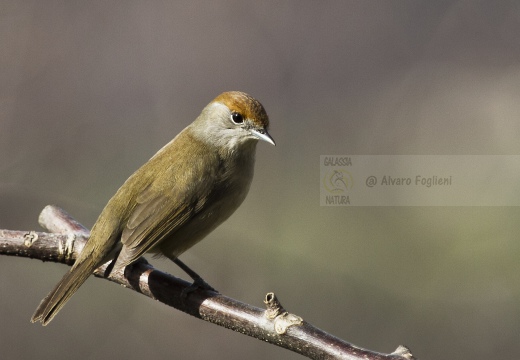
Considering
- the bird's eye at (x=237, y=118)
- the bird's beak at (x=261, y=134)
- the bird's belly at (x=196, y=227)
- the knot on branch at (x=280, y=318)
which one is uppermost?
the bird's eye at (x=237, y=118)

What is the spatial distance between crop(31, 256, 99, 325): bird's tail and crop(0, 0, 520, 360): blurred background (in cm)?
248

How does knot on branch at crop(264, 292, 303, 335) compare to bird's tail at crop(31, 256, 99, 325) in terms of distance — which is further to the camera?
bird's tail at crop(31, 256, 99, 325)

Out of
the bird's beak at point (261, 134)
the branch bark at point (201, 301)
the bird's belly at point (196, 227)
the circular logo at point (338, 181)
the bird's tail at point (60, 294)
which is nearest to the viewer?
the branch bark at point (201, 301)

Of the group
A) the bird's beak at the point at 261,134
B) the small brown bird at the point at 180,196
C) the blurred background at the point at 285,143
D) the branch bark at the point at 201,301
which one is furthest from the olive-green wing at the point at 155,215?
the blurred background at the point at 285,143

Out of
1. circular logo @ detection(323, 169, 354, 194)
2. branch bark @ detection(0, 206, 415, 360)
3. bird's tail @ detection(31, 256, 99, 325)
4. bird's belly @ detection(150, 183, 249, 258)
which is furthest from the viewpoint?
circular logo @ detection(323, 169, 354, 194)

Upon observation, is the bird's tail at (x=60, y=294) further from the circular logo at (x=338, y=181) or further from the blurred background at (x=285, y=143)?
the circular logo at (x=338, y=181)

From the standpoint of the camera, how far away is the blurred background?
6129 millimetres

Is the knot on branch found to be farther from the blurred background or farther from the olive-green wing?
the blurred background

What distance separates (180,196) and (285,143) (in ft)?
10.4

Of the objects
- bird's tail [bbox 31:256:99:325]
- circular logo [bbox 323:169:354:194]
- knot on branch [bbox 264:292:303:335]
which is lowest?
knot on branch [bbox 264:292:303:335]

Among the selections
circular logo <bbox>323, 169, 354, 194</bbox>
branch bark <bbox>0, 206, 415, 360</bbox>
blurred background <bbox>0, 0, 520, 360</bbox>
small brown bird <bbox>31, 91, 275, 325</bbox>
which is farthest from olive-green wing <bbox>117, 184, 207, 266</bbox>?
circular logo <bbox>323, 169, 354, 194</bbox>

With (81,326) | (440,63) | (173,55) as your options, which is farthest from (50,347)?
(440,63)

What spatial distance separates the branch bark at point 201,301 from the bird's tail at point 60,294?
259 mm

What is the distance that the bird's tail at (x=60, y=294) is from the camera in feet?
12.2
